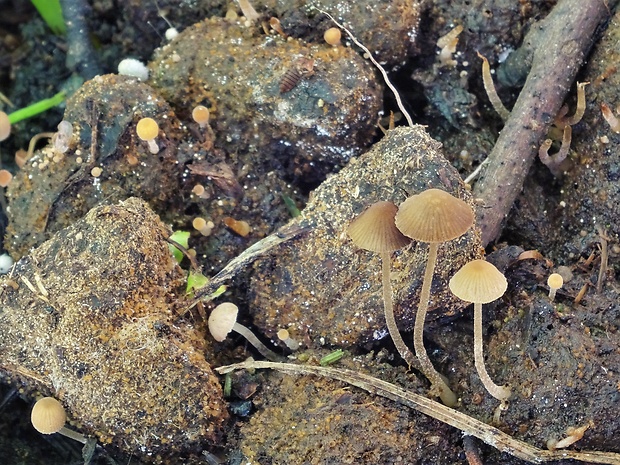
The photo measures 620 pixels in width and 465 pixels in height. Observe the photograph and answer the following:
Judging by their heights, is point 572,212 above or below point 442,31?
below

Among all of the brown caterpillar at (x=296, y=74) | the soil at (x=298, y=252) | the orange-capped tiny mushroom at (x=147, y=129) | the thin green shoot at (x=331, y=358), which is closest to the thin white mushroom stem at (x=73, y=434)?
the soil at (x=298, y=252)

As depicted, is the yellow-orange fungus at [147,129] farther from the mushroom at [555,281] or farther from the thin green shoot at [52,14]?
the mushroom at [555,281]

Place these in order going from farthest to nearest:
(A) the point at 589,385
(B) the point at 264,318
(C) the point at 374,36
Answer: (C) the point at 374,36 → (B) the point at 264,318 → (A) the point at 589,385

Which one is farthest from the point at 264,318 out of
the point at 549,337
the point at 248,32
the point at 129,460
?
the point at 248,32

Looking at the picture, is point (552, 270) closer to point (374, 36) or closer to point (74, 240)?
point (374, 36)

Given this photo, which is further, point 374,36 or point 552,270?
point 374,36


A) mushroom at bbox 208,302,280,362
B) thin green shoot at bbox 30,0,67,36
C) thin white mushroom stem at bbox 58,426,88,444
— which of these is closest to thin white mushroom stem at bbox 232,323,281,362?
mushroom at bbox 208,302,280,362

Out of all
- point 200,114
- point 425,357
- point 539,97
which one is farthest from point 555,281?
point 200,114
